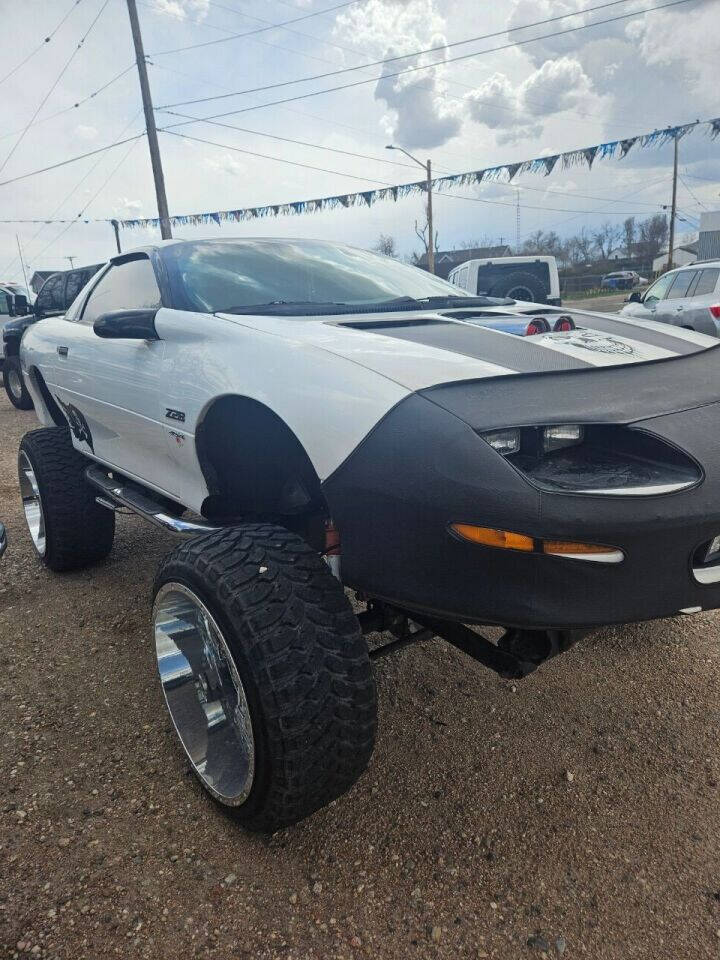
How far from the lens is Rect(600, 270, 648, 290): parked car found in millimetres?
47584

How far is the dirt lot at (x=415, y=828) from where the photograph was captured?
1.63 meters

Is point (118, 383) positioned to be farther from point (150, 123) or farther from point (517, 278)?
point (150, 123)

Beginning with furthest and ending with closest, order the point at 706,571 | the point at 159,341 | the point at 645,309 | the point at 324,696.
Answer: the point at 645,309 → the point at 159,341 → the point at 324,696 → the point at 706,571

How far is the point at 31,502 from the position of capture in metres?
4.29

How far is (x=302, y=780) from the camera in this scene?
5.57ft

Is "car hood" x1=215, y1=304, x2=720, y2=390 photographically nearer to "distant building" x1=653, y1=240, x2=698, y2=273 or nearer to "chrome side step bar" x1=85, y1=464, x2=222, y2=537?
"chrome side step bar" x1=85, y1=464, x2=222, y2=537

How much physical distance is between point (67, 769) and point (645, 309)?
10.1 m

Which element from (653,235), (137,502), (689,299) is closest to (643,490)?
(137,502)

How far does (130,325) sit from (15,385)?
377 inches

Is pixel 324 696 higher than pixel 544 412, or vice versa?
pixel 544 412

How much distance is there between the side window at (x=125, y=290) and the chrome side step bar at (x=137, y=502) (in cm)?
83

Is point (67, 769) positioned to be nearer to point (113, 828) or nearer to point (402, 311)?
point (113, 828)

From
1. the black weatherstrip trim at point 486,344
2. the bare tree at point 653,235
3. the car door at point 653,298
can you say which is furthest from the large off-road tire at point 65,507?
the bare tree at point 653,235

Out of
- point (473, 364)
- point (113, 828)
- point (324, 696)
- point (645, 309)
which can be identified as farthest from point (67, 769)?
point (645, 309)
